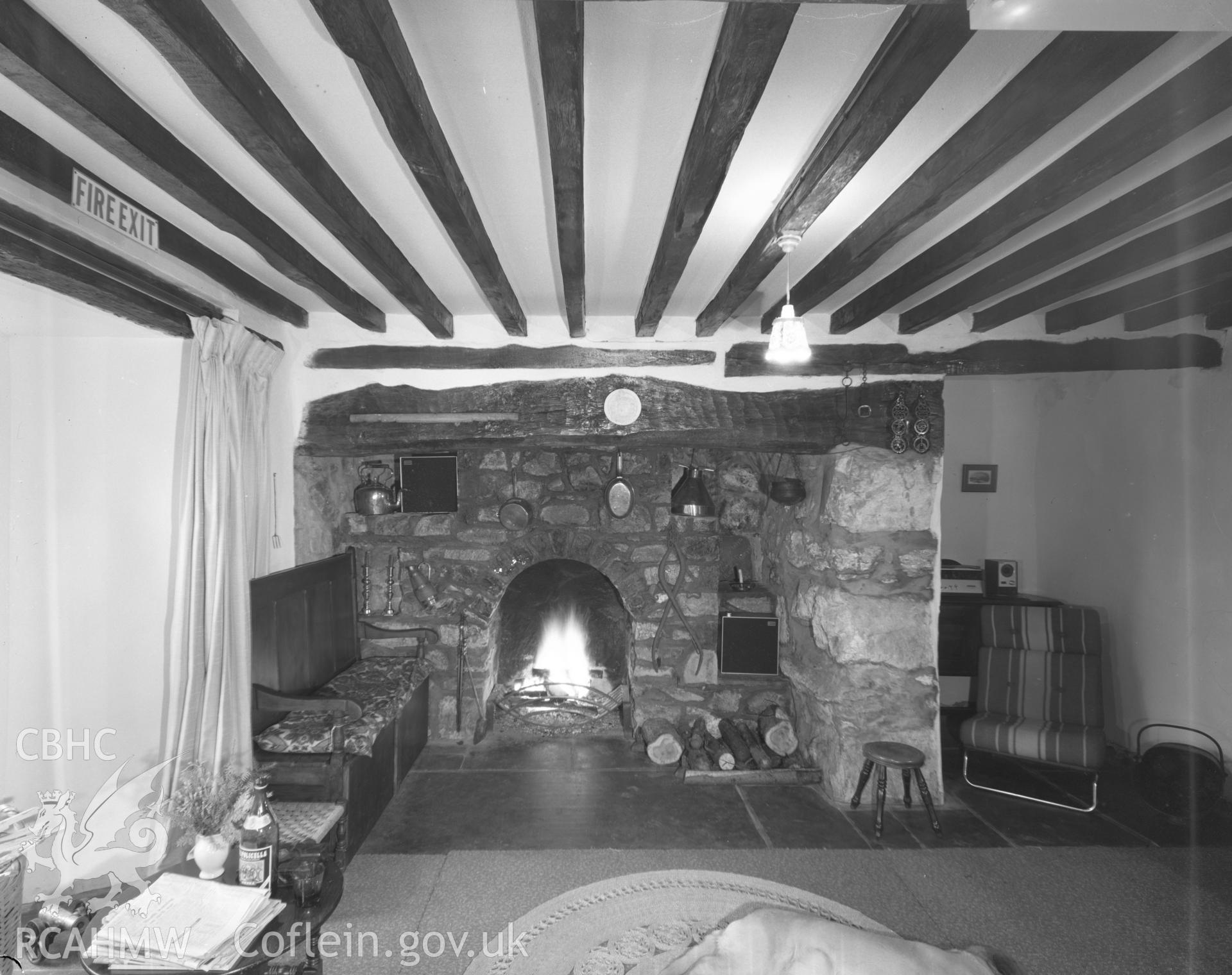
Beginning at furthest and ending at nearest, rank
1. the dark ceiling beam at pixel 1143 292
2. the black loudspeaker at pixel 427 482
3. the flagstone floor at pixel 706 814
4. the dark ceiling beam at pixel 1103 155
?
the black loudspeaker at pixel 427 482
the flagstone floor at pixel 706 814
the dark ceiling beam at pixel 1143 292
the dark ceiling beam at pixel 1103 155

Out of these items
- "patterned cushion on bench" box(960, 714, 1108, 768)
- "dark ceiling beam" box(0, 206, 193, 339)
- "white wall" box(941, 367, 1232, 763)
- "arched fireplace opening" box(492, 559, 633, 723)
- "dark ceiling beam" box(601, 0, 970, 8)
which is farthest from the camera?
"arched fireplace opening" box(492, 559, 633, 723)

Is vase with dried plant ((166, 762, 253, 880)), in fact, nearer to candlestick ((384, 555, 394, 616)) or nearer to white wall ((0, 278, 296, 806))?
white wall ((0, 278, 296, 806))

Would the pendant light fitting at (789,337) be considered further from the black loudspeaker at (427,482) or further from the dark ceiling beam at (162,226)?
the black loudspeaker at (427,482)

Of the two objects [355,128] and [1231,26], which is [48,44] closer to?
[355,128]

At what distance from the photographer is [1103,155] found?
1.53 metres

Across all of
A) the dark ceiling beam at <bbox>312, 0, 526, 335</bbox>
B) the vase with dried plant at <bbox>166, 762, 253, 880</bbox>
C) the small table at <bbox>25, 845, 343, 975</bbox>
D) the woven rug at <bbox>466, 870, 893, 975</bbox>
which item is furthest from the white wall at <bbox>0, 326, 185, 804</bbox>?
the woven rug at <bbox>466, 870, 893, 975</bbox>

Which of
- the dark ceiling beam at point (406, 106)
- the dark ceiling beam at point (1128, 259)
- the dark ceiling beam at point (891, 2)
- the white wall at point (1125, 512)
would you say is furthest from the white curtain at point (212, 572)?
the white wall at point (1125, 512)

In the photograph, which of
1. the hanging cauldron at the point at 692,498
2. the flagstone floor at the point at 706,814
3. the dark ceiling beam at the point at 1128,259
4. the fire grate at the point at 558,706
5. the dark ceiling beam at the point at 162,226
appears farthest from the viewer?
the fire grate at the point at 558,706

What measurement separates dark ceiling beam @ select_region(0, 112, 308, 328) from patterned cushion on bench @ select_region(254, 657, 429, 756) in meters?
1.80

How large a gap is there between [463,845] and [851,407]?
8.90 feet

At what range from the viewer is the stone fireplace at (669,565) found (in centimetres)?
321

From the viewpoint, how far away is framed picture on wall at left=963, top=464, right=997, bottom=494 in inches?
167

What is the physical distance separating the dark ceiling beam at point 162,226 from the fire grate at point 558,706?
262 cm

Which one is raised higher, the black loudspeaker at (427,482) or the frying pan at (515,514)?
the black loudspeaker at (427,482)
